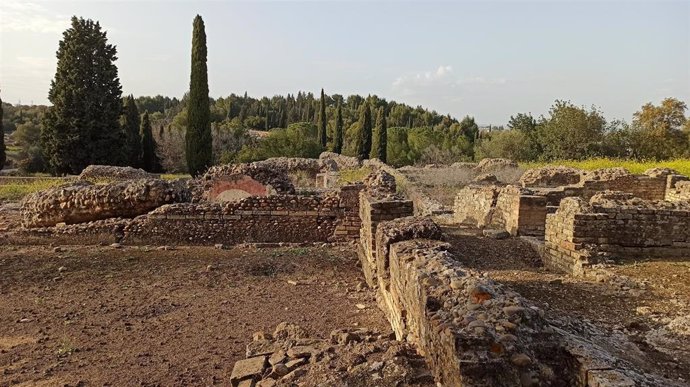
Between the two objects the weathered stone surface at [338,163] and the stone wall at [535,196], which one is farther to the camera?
the weathered stone surface at [338,163]

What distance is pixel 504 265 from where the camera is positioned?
738 cm

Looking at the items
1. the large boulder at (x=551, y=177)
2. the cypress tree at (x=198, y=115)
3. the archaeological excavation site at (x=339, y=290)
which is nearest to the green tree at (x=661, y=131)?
the large boulder at (x=551, y=177)

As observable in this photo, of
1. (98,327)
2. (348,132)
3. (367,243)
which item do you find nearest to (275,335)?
(98,327)

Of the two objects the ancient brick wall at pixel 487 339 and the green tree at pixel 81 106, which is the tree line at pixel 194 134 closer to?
the green tree at pixel 81 106

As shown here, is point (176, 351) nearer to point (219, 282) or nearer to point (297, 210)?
point (219, 282)

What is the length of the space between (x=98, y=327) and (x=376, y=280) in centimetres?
358

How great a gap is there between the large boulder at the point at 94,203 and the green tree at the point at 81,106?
20.8 metres

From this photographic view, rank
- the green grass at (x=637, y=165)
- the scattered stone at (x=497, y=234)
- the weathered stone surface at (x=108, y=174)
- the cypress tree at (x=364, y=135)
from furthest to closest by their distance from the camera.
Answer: the cypress tree at (x=364, y=135), the weathered stone surface at (x=108, y=174), the green grass at (x=637, y=165), the scattered stone at (x=497, y=234)

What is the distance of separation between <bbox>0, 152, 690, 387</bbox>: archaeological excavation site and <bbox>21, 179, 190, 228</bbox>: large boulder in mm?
41

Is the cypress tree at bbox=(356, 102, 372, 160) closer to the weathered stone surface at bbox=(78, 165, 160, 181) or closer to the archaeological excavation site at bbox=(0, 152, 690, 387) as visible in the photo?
the weathered stone surface at bbox=(78, 165, 160, 181)

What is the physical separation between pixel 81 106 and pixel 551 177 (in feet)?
87.3

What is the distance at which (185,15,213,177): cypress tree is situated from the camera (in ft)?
88.8

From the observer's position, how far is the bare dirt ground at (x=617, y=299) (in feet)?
13.7

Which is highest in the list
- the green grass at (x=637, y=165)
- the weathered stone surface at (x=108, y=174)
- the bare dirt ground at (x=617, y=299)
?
the green grass at (x=637, y=165)
